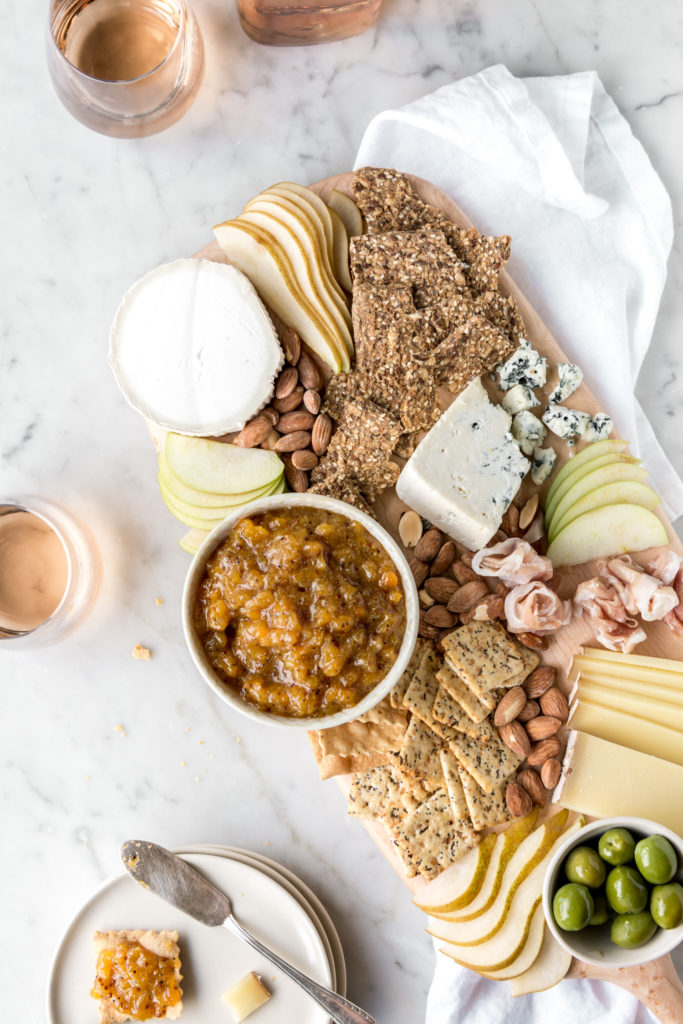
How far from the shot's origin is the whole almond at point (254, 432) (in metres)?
2.37

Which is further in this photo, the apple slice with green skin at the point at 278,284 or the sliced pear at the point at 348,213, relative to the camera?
the sliced pear at the point at 348,213

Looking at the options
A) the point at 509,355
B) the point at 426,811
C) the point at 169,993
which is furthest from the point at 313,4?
the point at 169,993

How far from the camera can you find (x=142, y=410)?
7.72 feet

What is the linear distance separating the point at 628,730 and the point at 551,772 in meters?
0.25

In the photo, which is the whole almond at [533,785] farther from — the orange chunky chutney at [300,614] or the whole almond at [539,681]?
the orange chunky chutney at [300,614]

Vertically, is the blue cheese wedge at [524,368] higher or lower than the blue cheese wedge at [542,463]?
higher

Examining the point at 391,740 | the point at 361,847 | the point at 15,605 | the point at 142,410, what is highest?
the point at 142,410

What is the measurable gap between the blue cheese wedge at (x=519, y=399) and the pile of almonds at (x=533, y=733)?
2.53ft

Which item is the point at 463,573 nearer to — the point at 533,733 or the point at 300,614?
the point at 533,733

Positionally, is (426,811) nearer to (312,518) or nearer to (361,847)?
(361,847)

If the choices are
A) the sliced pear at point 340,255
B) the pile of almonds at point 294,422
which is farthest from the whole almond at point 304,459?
the sliced pear at point 340,255

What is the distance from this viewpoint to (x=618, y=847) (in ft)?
6.50

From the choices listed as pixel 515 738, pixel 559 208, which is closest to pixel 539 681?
pixel 515 738

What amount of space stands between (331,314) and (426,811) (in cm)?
144
